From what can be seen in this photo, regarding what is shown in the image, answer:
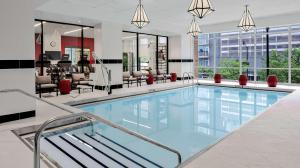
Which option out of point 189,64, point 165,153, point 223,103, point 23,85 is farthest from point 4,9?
point 189,64

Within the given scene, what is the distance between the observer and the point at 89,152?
3877 mm

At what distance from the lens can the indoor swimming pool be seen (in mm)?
3762

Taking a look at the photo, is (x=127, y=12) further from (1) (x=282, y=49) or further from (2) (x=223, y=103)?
(1) (x=282, y=49)

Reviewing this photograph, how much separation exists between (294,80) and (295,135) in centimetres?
942

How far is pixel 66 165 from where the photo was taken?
3365mm

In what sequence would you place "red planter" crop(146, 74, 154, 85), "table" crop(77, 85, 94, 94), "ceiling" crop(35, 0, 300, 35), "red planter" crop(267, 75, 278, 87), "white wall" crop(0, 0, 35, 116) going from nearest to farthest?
"white wall" crop(0, 0, 35, 116) < "ceiling" crop(35, 0, 300, 35) < "table" crop(77, 85, 94, 94) < "red planter" crop(267, 75, 278, 87) < "red planter" crop(146, 74, 154, 85)

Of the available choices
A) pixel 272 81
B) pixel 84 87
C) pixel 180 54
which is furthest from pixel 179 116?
pixel 180 54

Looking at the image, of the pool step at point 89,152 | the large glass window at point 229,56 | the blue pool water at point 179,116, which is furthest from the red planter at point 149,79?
the pool step at point 89,152

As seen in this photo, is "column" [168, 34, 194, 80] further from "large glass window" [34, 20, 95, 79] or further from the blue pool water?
"large glass window" [34, 20, 95, 79]

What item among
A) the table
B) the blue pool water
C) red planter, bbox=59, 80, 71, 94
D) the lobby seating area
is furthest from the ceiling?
the blue pool water

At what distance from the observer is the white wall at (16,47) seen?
459 centimetres

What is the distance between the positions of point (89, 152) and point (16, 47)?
2640 mm

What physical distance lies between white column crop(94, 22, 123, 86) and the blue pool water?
196 centimetres

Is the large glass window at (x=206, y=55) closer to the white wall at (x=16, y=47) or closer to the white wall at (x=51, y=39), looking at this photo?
the white wall at (x=51, y=39)
